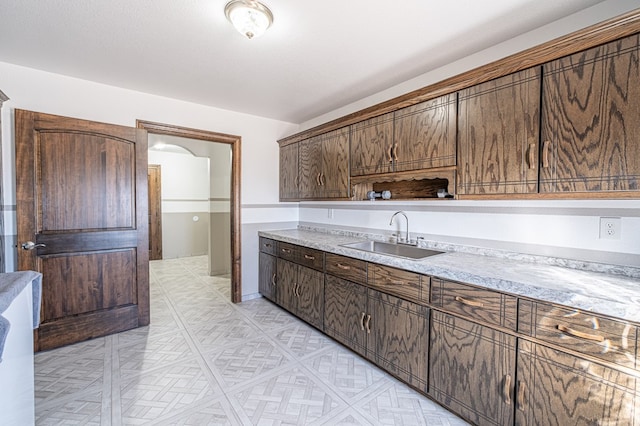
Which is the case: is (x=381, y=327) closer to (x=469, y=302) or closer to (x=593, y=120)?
(x=469, y=302)

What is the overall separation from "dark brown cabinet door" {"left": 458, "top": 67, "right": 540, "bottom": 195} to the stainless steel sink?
2.21 ft

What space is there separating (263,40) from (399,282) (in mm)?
1974

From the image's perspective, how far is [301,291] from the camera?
2.99m

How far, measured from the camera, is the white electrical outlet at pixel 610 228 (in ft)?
5.12

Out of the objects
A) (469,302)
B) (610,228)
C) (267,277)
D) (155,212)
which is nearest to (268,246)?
(267,277)

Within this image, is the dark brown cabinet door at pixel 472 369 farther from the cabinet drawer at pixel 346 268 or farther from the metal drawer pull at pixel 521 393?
the cabinet drawer at pixel 346 268

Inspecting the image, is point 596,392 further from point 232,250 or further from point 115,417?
point 232,250

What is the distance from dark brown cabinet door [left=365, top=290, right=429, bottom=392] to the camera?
1.86 metres

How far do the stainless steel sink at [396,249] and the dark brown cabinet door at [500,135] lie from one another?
675 mm

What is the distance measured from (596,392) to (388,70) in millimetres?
2454

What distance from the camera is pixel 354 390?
6.49ft

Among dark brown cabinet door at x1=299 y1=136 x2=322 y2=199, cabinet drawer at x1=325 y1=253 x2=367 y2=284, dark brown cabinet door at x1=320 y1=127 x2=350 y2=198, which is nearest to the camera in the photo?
cabinet drawer at x1=325 y1=253 x2=367 y2=284

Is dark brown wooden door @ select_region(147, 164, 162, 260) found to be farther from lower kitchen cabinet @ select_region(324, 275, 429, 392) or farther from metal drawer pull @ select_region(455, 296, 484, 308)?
metal drawer pull @ select_region(455, 296, 484, 308)

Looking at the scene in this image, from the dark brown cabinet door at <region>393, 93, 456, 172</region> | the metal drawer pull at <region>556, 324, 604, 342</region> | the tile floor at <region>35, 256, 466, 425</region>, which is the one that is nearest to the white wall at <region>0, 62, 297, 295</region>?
the tile floor at <region>35, 256, 466, 425</region>
